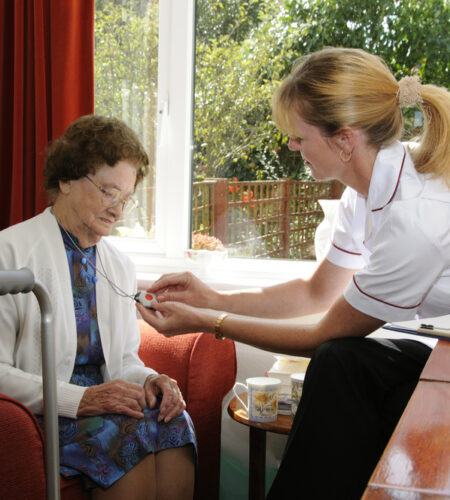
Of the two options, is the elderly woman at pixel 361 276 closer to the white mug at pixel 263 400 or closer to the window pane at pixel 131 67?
the white mug at pixel 263 400

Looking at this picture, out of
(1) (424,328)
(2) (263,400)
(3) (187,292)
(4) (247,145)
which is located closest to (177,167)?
(4) (247,145)

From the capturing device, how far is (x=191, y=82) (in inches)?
120

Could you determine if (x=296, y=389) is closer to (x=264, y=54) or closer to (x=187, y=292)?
(x=187, y=292)

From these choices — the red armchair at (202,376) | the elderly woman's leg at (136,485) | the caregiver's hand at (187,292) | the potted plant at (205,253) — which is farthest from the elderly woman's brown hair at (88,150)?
the potted plant at (205,253)

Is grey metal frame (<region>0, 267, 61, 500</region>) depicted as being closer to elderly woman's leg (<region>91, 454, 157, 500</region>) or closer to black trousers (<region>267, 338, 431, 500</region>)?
elderly woman's leg (<region>91, 454, 157, 500</region>)

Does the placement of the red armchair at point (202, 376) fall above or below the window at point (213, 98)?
below

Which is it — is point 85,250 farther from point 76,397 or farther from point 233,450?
point 233,450

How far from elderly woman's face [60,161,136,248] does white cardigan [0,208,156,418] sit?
0.06 metres

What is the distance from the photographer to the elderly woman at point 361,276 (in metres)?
1.47

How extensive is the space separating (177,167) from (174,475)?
5.31 feet

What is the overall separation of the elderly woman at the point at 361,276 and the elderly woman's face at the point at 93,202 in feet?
0.90

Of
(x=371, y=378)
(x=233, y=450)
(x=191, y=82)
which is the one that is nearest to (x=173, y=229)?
(x=191, y=82)

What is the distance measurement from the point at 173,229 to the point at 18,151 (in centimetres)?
76

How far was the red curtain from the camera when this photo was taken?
2.77m
